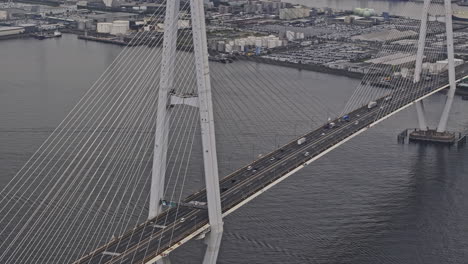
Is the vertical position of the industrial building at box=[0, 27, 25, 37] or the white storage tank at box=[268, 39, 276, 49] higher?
the industrial building at box=[0, 27, 25, 37]

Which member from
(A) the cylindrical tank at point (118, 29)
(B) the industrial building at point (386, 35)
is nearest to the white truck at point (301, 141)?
(B) the industrial building at point (386, 35)

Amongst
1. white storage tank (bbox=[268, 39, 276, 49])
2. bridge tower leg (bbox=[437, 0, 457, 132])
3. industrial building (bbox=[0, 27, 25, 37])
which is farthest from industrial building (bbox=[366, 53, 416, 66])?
industrial building (bbox=[0, 27, 25, 37])

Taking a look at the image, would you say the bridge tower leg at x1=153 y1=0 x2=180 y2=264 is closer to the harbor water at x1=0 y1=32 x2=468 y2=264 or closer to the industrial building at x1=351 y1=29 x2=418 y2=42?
the harbor water at x1=0 y1=32 x2=468 y2=264

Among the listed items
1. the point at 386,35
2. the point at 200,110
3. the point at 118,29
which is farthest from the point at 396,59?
the point at 200,110

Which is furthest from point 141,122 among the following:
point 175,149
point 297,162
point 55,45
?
point 55,45

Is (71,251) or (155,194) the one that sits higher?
(155,194)

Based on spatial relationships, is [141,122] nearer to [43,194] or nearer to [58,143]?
[58,143]

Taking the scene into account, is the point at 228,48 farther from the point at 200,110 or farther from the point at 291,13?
the point at 200,110
